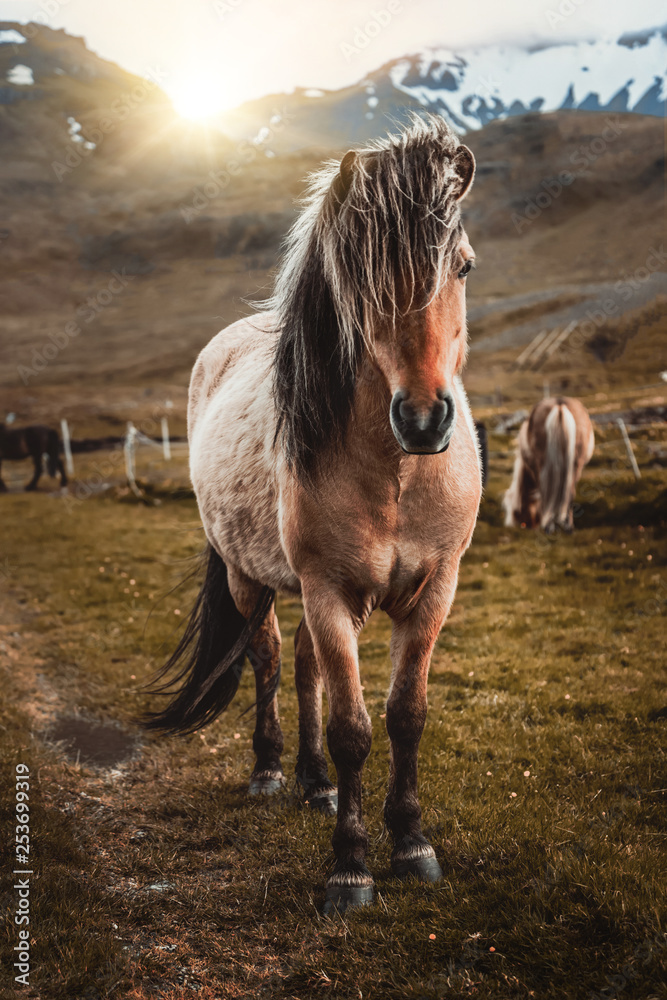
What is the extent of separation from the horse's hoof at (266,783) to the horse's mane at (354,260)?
233 centimetres

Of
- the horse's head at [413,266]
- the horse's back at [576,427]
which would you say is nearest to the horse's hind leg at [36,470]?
the horse's back at [576,427]

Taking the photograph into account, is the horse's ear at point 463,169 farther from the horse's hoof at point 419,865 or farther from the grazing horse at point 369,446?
the horse's hoof at point 419,865

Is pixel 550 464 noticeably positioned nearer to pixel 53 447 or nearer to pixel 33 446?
pixel 53 447

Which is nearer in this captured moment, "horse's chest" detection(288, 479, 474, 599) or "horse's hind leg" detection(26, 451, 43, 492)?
"horse's chest" detection(288, 479, 474, 599)

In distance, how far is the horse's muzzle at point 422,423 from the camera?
2.22 meters

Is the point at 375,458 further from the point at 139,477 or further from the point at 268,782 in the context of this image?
the point at 139,477

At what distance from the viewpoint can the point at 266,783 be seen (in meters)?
4.10

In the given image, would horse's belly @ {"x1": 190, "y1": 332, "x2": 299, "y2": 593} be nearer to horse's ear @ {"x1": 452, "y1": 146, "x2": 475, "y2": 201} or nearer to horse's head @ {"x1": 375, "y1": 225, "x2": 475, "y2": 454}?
horse's head @ {"x1": 375, "y1": 225, "x2": 475, "y2": 454}

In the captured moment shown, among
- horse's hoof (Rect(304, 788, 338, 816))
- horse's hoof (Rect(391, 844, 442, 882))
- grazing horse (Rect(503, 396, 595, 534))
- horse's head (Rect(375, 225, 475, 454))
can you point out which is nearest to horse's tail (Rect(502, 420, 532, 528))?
grazing horse (Rect(503, 396, 595, 534))

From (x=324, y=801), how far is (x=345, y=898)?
975 mm

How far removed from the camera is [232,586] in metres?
4.51

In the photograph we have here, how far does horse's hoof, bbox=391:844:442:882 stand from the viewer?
2924 mm

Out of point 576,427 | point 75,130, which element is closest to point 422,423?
point 576,427

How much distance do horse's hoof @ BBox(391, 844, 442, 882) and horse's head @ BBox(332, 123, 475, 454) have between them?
202cm
